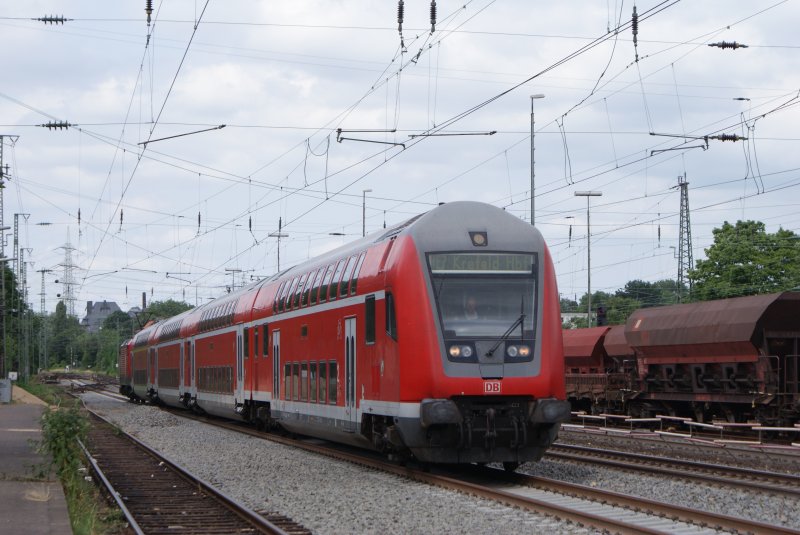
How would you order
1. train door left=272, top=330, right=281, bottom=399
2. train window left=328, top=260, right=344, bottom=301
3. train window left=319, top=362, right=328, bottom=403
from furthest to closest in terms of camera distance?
1. train door left=272, top=330, right=281, bottom=399
2. train window left=319, top=362, right=328, bottom=403
3. train window left=328, top=260, right=344, bottom=301

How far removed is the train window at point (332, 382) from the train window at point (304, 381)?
2.04 meters

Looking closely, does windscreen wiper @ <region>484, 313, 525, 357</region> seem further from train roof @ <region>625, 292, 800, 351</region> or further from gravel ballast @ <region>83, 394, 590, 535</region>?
train roof @ <region>625, 292, 800, 351</region>

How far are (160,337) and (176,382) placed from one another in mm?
5647

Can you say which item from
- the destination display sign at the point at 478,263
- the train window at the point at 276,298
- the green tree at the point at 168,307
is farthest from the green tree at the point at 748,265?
the green tree at the point at 168,307

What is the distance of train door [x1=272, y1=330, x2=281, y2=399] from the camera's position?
82.3 feet

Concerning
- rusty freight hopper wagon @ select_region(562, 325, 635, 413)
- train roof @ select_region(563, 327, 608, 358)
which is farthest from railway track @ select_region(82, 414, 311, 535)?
train roof @ select_region(563, 327, 608, 358)

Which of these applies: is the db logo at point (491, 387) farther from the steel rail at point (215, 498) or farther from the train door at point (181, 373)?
the train door at point (181, 373)

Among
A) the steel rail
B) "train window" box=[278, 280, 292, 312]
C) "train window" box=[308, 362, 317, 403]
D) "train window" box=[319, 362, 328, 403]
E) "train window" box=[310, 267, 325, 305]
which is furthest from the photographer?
"train window" box=[278, 280, 292, 312]

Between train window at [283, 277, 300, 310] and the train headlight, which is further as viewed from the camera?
train window at [283, 277, 300, 310]

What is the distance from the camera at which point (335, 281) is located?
20.3 metres

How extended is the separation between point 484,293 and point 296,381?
827cm

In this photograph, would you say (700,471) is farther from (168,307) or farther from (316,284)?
(168,307)

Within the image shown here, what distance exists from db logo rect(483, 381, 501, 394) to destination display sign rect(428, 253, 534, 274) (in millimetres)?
1715

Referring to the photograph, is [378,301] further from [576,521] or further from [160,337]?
[160,337]
